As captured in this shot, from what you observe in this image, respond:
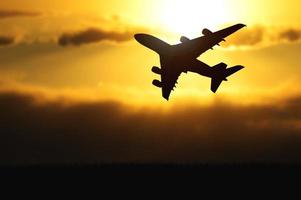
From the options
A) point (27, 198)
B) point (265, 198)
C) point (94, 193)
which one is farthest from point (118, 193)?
point (265, 198)

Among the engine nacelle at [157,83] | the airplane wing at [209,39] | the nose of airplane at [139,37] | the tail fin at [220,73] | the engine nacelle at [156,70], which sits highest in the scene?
the nose of airplane at [139,37]

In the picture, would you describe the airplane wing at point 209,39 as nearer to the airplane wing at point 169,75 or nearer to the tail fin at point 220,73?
the airplane wing at point 169,75

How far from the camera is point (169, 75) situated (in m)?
114

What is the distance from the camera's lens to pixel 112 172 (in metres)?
117

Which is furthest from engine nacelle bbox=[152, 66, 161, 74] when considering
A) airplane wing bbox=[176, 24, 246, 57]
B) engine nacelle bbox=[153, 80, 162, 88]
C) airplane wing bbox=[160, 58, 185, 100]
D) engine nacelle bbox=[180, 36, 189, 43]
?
airplane wing bbox=[176, 24, 246, 57]

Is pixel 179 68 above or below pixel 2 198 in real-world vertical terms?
A: above

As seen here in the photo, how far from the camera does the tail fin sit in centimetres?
12038

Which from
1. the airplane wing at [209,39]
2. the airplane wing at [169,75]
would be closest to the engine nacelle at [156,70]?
the airplane wing at [169,75]

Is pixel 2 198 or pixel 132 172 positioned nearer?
pixel 2 198

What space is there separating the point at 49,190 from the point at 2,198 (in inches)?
297

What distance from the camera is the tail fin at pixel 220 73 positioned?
120 metres

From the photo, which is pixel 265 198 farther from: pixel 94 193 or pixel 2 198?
pixel 2 198

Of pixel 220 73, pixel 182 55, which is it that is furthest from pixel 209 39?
pixel 220 73

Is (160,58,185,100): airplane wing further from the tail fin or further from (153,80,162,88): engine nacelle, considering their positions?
the tail fin
